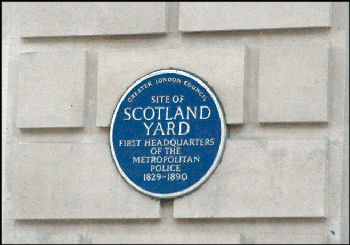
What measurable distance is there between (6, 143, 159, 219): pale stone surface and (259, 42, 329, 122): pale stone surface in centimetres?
94

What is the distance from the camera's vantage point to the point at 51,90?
369 inches

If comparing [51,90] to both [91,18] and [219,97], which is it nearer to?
[91,18]

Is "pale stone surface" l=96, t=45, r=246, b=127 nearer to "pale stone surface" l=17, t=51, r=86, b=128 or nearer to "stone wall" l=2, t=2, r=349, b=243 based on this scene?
"stone wall" l=2, t=2, r=349, b=243

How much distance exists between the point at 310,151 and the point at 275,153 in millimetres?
212

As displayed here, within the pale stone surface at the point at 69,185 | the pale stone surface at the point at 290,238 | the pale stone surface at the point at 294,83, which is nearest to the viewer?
the pale stone surface at the point at 290,238

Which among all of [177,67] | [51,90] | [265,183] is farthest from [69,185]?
[265,183]

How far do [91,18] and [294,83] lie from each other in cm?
138

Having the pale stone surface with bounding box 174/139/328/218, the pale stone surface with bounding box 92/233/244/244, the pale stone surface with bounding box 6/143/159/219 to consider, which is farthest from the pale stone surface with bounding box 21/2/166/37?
the pale stone surface with bounding box 92/233/244/244

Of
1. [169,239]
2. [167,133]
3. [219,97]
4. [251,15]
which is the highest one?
[251,15]

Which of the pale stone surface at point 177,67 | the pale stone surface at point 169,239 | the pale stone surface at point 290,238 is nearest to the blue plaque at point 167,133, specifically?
the pale stone surface at point 177,67

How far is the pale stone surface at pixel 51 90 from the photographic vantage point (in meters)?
9.33

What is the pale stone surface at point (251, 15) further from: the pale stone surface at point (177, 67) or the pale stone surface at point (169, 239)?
the pale stone surface at point (169, 239)

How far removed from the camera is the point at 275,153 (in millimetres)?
8930

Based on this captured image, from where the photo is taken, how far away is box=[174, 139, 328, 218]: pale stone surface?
884 centimetres
